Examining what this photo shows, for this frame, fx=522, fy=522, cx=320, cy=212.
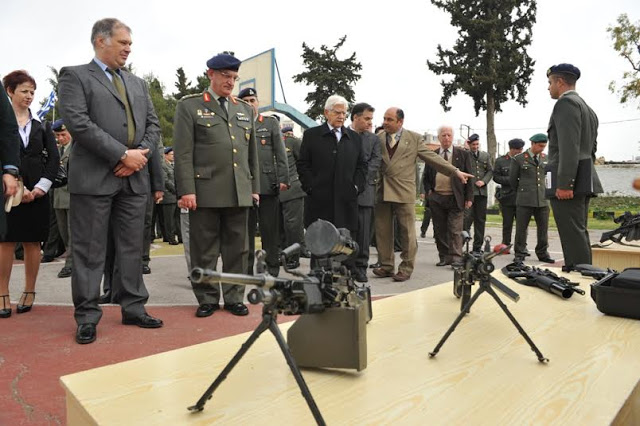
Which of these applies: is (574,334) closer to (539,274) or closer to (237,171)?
(539,274)

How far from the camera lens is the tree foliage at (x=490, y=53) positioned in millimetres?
30609

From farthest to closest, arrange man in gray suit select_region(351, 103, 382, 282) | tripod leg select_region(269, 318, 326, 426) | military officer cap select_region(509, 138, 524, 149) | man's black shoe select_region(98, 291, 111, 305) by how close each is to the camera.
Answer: military officer cap select_region(509, 138, 524, 149) → man in gray suit select_region(351, 103, 382, 282) → man's black shoe select_region(98, 291, 111, 305) → tripod leg select_region(269, 318, 326, 426)

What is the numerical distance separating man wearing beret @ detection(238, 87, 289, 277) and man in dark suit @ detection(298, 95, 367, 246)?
0.43 metres

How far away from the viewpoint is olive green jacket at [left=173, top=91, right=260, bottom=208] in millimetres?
3816

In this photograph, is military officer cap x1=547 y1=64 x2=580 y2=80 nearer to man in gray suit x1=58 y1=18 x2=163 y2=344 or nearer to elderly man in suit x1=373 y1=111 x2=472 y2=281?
elderly man in suit x1=373 y1=111 x2=472 y2=281

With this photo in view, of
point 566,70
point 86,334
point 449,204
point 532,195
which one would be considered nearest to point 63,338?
point 86,334

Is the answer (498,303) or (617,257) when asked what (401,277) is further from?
(498,303)

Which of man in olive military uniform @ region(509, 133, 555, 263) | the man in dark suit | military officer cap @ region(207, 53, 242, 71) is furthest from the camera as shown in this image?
man in olive military uniform @ region(509, 133, 555, 263)

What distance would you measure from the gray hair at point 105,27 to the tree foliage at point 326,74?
3223cm

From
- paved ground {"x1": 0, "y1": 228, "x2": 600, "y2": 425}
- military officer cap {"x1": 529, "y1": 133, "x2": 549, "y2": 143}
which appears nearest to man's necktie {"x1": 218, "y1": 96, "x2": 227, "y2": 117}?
paved ground {"x1": 0, "y1": 228, "x2": 600, "y2": 425}

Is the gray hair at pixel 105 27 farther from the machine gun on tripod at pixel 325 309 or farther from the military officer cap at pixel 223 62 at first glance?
the machine gun on tripod at pixel 325 309

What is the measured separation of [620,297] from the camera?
2.35 meters

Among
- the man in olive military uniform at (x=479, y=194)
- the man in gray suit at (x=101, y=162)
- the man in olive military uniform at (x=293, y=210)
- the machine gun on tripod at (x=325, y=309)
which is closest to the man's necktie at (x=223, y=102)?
the man in gray suit at (x=101, y=162)

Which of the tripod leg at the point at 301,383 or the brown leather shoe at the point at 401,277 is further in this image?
the brown leather shoe at the point at 401,277
